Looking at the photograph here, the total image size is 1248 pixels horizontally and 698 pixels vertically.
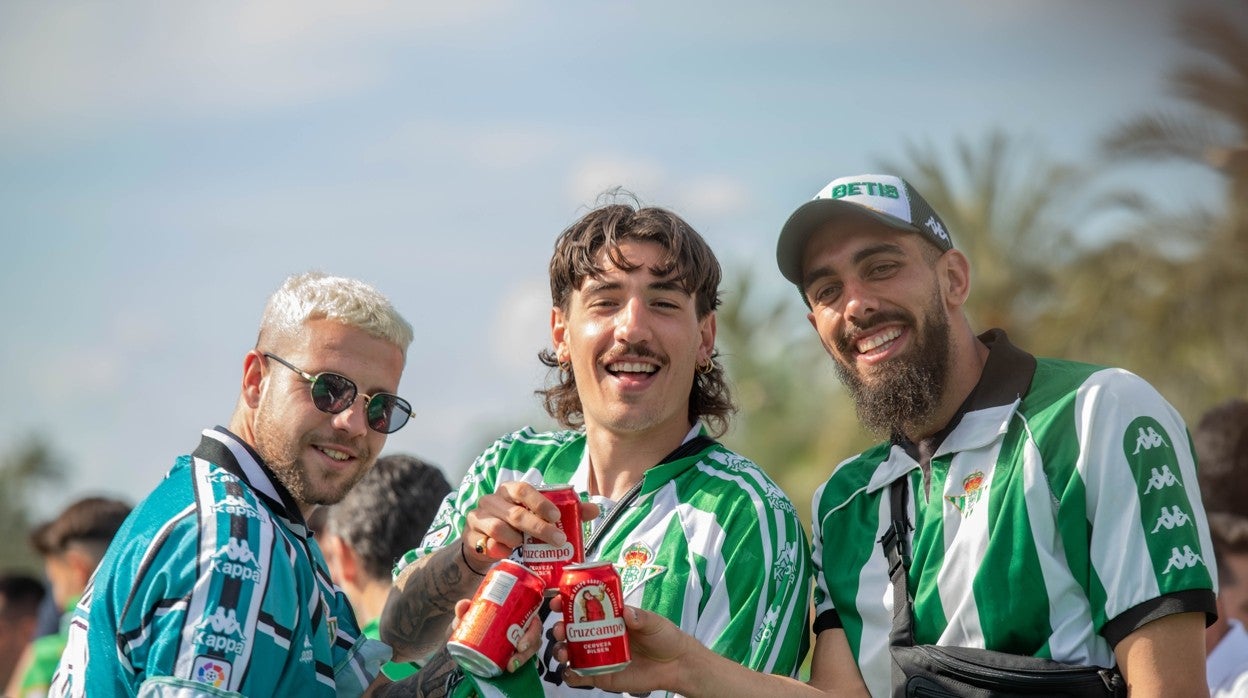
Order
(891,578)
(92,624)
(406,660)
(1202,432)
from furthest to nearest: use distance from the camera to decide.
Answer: (1202,432), (406,660), (891,578), (92,624)

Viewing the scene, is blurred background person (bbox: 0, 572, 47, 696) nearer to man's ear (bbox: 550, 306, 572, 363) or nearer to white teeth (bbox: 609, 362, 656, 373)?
man's ear (bbox: 550, 306, 572, 363)

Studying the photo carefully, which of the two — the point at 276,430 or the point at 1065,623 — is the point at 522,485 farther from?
the point at 1065,623

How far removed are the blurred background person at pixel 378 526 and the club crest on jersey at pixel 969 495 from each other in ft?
9.82

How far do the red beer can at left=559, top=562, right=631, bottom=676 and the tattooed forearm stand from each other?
2.55ft

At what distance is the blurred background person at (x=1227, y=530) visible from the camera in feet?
19.6

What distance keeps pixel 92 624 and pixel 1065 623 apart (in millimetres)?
3076

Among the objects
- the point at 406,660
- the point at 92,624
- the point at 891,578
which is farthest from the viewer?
the point at 406,660

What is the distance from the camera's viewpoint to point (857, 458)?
527 centimetres

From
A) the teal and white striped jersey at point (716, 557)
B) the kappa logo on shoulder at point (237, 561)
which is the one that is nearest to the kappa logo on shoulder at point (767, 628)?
the teal and white striped jersey at point (716, 557)

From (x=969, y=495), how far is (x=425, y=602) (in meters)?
1.99

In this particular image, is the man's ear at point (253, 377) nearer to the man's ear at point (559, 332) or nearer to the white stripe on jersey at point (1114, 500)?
the man's ear at point (559, 332)

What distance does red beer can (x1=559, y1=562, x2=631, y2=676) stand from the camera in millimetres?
3805

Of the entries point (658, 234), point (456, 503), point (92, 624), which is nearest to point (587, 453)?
point (456, 503)

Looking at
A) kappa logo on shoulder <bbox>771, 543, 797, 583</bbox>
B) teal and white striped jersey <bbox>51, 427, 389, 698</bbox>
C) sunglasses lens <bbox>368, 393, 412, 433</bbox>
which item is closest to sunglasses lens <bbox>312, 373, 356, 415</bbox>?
sunglasses lens <bbox>368, 393, 412, 433</bbox>
